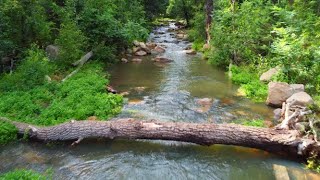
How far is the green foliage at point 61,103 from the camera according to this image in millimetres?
11148

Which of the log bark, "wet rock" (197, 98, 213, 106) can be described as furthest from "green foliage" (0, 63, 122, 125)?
"wet rock" (197, 98, 213, 106)

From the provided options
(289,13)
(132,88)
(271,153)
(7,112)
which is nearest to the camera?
(271,153)

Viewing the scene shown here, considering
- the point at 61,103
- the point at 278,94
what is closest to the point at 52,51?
the point at 61,103

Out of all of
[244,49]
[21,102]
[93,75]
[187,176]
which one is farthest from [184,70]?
[187,176]

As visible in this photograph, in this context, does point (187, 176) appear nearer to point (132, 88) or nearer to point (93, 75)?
point (132, 88)

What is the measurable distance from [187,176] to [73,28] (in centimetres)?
→ 1273

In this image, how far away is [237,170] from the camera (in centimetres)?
838

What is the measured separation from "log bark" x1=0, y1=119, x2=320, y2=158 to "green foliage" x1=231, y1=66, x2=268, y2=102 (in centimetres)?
484

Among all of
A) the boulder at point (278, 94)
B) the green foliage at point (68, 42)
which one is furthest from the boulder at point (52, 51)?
the boulder at point (278, 94)

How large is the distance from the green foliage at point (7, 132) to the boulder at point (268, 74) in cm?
1160

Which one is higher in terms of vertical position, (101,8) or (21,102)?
(101,8)

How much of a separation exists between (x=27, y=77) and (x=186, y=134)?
8231 mm

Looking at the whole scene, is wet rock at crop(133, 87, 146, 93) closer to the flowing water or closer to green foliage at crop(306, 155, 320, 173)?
the flowing water

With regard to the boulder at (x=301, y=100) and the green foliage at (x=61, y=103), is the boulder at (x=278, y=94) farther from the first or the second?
the green foliage at (x=61, y=103)
